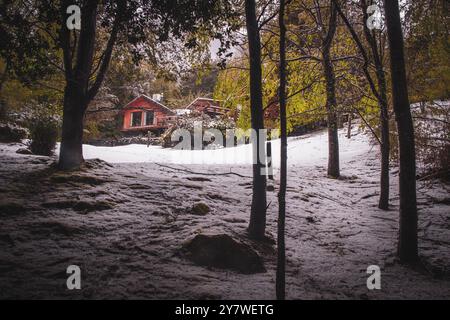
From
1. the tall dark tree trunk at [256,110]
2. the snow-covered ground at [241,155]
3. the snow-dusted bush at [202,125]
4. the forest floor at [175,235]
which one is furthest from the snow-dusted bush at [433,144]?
the snow-dusted bush at [202,125]

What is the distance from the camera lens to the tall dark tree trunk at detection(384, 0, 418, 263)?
16.6ft

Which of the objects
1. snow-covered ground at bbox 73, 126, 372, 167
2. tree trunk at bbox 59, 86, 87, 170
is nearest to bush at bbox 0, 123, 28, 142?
snow-covered ground at bbox 73, 126, 372, 167

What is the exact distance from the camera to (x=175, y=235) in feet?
17.4

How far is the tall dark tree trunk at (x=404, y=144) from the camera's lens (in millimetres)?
5055

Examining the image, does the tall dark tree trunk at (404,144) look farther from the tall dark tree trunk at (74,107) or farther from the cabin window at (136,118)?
the cabin window at (136,118)

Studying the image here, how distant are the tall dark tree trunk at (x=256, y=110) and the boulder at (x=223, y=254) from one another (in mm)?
744

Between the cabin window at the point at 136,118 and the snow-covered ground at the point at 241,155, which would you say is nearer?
the snow-covered ground at the point at 241,155

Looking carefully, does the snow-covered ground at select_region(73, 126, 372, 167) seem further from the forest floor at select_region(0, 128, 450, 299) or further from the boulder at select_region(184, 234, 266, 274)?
the boulder at select_region(184, 234, 266, 274)

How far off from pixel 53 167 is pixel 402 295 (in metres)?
7.63

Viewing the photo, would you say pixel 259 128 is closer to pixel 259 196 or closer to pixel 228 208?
pixel 259 196

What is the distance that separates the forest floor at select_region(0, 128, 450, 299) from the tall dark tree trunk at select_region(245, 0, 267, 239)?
1.21ft

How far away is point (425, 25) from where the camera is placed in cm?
A: 675

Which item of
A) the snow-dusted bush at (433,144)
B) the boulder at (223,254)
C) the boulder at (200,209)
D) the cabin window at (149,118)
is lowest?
the boulder at (223,254)
